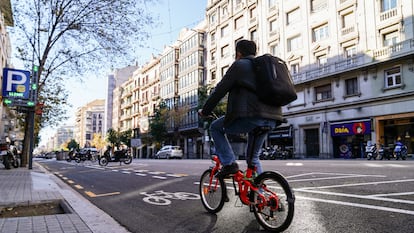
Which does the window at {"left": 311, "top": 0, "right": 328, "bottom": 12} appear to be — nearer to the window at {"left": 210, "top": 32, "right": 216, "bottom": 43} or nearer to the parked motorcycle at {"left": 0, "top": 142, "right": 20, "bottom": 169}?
the window at {"left": 210, "top": 32, "right": 216, "bottom": 43}

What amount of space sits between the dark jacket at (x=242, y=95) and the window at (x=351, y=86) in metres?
26.4

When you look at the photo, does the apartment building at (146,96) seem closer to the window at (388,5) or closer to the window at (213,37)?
the window at (213,37)

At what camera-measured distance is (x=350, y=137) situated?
2767 cm

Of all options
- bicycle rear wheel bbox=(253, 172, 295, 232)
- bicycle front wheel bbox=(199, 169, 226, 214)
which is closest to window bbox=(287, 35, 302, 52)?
bicycle front wheel bbox=(199, 169, 226, 214)

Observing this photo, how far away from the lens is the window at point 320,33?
3044 cm

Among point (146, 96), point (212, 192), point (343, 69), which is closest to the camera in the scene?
point (212, 192)

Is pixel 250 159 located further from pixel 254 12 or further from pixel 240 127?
pixel 254 12

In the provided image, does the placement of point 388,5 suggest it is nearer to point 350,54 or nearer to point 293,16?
point 350,54

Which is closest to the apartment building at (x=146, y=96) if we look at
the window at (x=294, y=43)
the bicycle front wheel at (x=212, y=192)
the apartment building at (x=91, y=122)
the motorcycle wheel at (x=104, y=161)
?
the window at (x=294, y=43)

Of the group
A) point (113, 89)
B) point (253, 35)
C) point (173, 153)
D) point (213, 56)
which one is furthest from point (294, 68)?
point (113, 89)

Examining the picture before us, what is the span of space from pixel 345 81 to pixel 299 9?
9.37 m

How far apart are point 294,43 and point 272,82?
106ft

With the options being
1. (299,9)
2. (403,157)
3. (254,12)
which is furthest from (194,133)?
(403,157)

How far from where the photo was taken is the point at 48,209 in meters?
5.12
